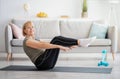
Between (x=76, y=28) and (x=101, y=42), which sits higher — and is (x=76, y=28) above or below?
above

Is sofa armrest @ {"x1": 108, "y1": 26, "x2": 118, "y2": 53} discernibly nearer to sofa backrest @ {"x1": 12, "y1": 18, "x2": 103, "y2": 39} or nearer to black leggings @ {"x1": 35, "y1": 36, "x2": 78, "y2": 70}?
sofa backrest @ {"x1": 12, "y1": 18, "x2": 103, "y2": 39}

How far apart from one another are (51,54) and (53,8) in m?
3.89

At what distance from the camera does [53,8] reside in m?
7.93

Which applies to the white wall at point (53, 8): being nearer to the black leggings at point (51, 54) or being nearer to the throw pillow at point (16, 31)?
the throw pillow at point (16, 31)

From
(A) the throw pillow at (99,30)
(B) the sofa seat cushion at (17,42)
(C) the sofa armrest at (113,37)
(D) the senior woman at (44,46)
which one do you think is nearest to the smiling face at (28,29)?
(D) the senior woman at (44,46)

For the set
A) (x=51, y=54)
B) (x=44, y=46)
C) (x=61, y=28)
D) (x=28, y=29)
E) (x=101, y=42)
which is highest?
(x=28, y=29)

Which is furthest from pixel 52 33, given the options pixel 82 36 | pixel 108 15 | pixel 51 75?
pixel 51 75

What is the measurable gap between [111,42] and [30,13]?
2.78m

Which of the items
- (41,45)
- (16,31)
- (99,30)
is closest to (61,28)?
(99,30)

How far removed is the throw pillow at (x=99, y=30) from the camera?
6.30 metres

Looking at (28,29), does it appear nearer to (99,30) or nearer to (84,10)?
(99,30)

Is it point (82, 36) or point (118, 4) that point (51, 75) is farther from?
point (118, 4)

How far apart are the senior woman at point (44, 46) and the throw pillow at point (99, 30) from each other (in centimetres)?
213

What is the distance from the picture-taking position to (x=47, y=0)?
26.1 feet
